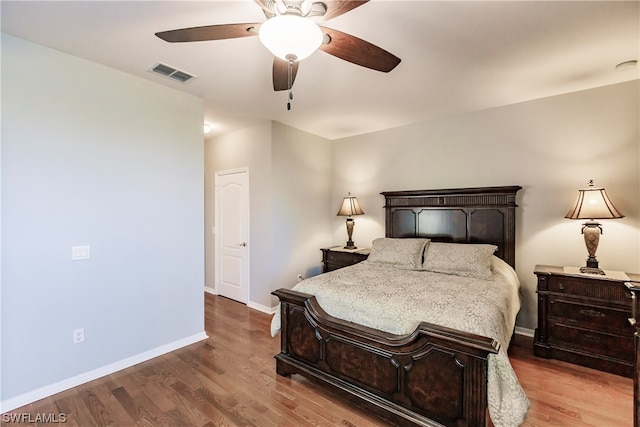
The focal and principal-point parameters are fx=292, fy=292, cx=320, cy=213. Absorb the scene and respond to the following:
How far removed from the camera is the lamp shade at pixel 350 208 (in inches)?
174

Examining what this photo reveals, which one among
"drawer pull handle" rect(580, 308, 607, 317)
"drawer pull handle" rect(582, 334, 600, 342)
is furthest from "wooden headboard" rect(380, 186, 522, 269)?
"drawer pull handle" rect(582, 334, 600, 342)

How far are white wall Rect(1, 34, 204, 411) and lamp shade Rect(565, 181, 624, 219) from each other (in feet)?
12.5

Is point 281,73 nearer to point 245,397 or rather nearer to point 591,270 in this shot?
point 245,397

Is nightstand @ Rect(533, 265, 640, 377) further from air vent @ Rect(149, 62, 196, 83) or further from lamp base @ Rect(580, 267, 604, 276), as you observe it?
air vent @ Rect(149, 62, 196, 83)

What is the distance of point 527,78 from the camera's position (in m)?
2.74

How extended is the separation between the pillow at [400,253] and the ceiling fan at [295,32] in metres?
2.15

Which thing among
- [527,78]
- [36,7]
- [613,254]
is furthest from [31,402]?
[613,254]

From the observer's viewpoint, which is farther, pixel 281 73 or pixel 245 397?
pixel 245 397

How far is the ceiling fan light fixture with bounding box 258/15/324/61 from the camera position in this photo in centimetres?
136

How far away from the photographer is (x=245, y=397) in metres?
2.21

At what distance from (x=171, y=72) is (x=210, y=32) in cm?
130

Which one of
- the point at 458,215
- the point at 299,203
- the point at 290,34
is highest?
the point at 290,34

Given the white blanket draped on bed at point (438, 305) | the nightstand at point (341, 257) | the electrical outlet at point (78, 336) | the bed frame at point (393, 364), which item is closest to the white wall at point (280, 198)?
the nightstand at point (341, 257)

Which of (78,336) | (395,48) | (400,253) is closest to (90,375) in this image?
(78,336)
